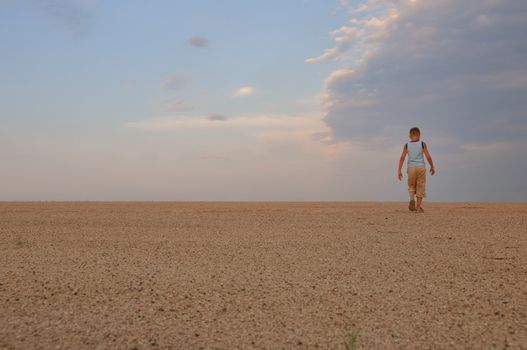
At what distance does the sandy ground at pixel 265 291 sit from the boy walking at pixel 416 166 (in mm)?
4509

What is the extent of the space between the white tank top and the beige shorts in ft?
0.38

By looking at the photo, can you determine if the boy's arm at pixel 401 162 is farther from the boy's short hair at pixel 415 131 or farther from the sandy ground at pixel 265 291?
the sandy ground at pixel 265 291

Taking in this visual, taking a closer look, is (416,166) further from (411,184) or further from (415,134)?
(415,134)

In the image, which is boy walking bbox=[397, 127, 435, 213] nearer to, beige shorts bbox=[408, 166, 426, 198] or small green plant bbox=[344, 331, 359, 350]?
beige shorts bbox=[408, 166, 426, 198]

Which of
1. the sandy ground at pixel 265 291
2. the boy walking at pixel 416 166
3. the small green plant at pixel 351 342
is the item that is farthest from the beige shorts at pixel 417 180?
the small green plant at pixel 351 342

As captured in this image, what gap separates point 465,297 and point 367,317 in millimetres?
951

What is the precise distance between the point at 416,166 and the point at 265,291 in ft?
28.9

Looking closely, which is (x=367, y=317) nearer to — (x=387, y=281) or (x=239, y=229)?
(x=387, y=281)

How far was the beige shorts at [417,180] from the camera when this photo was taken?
12.0 meters

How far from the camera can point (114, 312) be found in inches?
140

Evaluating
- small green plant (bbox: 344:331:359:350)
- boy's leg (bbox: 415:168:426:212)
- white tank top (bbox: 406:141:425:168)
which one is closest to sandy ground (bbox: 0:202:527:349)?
small green plant (bbox: 344:331:359:350)

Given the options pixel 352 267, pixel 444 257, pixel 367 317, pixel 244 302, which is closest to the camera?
pixel 367 317

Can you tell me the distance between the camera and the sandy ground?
10.1ft

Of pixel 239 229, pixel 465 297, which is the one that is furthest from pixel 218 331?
pixel 239 229
